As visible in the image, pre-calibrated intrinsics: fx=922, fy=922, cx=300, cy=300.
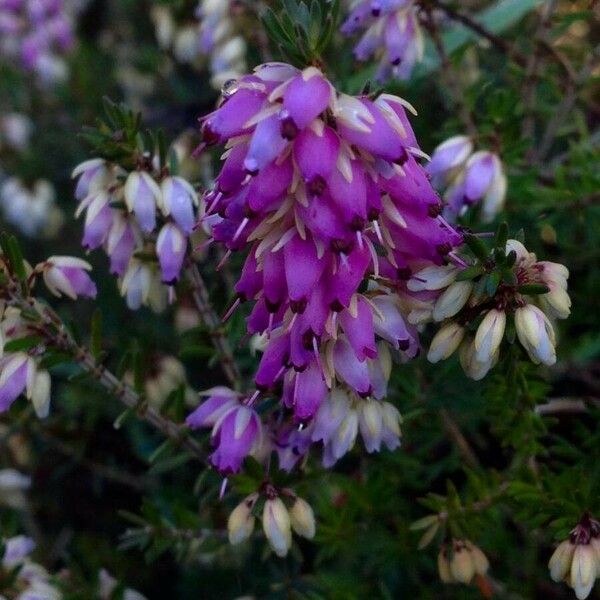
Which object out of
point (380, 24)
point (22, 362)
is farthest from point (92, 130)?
point (380, 24)

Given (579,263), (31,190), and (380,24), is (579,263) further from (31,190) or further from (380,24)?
(31,190)

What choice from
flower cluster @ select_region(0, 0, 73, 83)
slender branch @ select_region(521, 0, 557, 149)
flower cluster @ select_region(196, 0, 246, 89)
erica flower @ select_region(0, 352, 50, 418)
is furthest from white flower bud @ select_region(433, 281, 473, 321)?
flower cluster @ select_region(0, 0, 73, 83)

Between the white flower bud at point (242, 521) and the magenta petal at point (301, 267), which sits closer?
the magenta petal at point (301, 267)

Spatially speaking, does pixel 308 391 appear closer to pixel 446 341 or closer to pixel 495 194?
pixel 446 341

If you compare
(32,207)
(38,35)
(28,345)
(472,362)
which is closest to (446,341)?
(472,362)

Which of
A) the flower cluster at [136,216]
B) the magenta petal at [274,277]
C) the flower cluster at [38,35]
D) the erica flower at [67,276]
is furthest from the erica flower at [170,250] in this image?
the flower cluster at [38,35]

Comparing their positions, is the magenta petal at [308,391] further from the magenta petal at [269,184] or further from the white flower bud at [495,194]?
the white flower bud at [495,194]
